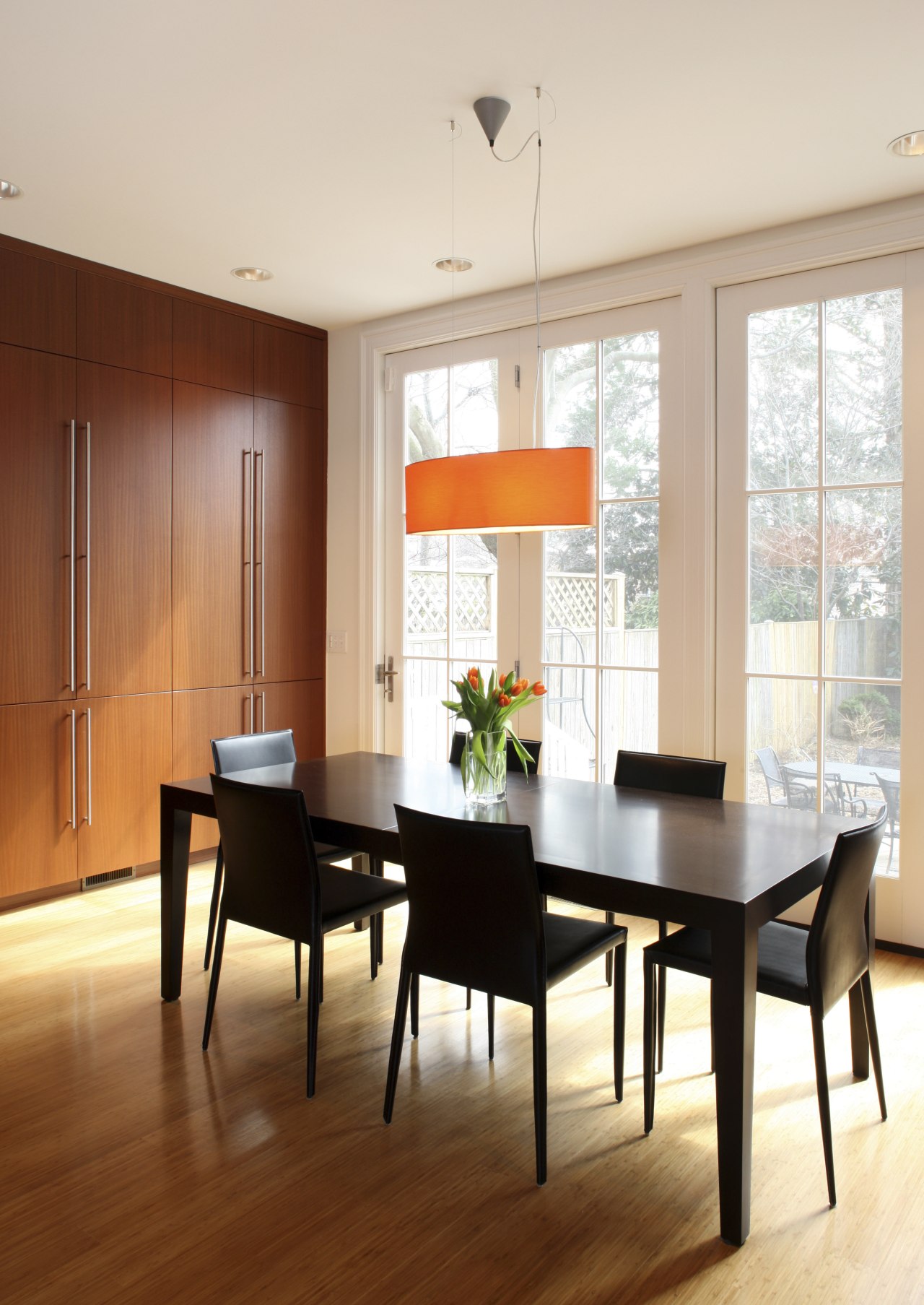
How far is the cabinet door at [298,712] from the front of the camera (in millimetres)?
4930

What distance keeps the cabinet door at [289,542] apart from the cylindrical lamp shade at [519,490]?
234cm

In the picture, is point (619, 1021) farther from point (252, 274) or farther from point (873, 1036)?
point (252, 274)

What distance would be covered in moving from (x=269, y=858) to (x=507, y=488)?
3.94 feet

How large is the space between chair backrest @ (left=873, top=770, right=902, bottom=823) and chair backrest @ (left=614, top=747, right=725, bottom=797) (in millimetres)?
839

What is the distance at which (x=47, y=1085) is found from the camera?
8.57 feet

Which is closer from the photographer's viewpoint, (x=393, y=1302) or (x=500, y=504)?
(x=393, y=1302)

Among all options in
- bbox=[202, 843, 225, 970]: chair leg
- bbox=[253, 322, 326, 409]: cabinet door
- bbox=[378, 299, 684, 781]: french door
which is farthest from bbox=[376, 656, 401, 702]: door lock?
bbox=[202, 843, 225, 970]: chair leg

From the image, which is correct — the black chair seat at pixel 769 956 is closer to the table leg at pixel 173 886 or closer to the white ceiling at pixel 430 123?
the table leg at pixel 173 886

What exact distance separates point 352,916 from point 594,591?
6.76ft

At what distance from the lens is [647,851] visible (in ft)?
Answer: 7.50

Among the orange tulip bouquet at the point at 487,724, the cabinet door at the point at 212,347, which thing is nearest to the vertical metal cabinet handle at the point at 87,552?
the cabinet door at the point at 212,347

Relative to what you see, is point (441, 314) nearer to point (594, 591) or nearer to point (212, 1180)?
point (594, 591)

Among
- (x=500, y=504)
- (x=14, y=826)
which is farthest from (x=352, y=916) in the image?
(x=14, y=826)

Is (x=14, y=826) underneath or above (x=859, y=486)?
underneath
